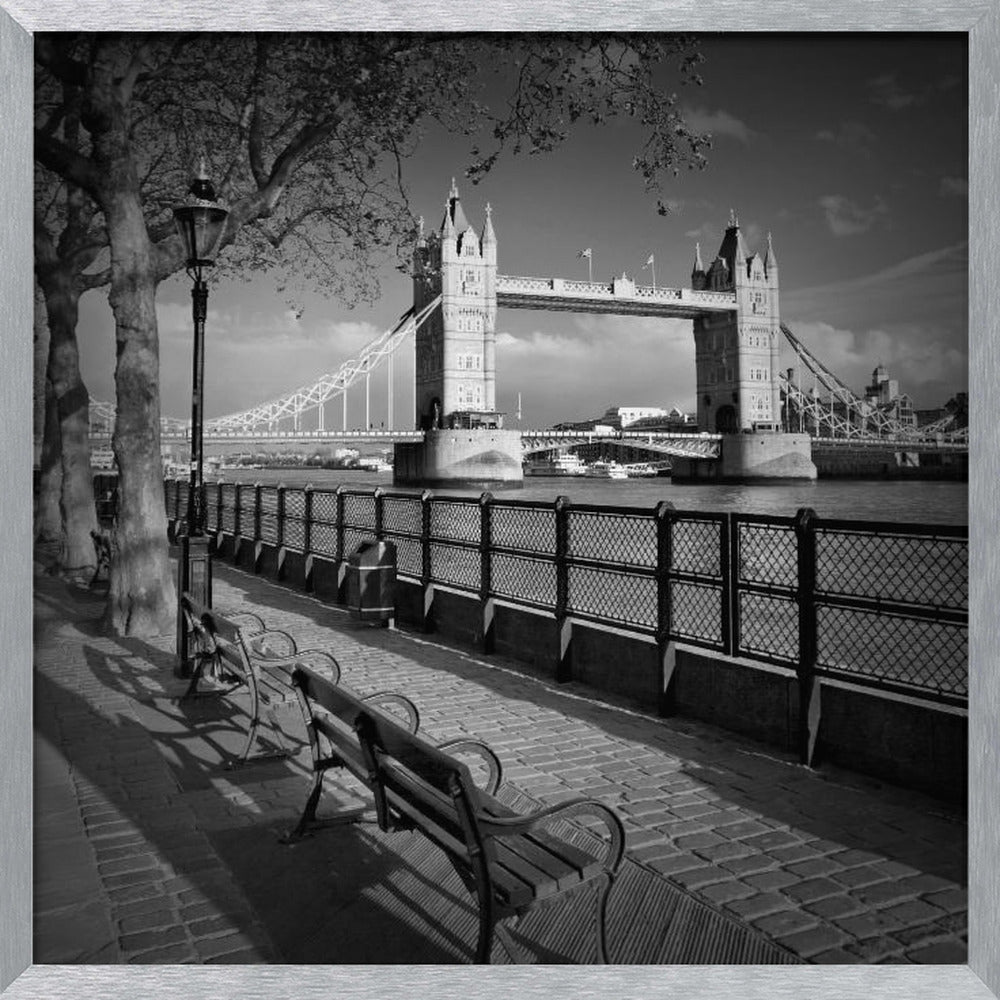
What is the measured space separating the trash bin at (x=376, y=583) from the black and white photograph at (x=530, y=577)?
3cm

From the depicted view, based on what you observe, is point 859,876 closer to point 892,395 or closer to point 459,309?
point 892,395

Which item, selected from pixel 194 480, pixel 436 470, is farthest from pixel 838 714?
pixel 436 470

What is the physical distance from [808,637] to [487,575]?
3116mm

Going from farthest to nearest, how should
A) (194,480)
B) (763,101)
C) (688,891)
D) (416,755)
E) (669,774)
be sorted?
(194,480), (763,101), (669,774), (688,891), (416,755)

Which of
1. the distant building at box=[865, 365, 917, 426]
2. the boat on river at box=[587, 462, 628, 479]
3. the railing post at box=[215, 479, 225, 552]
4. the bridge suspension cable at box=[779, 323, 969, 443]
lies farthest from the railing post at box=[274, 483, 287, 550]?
the boat on river at box=[587, 462, 628, 479]

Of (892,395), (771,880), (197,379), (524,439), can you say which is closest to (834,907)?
(771,880)

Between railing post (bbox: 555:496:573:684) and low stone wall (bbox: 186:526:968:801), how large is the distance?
0.02 m

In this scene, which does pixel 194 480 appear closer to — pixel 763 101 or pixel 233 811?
pixel 233 811

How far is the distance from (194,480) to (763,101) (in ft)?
14.1

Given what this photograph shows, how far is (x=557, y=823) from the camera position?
352cm

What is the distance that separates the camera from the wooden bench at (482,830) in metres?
2.23

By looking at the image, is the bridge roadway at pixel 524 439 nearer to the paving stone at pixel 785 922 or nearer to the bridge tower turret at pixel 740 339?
the bridge tower turret at pixel 740 339

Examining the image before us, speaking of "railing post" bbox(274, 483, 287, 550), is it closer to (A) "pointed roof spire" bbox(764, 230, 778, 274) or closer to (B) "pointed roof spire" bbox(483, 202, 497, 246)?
(B) "pointed roof spire" bbox(483, 202, 497, 246)

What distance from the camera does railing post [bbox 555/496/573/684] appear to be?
5.95 metres
